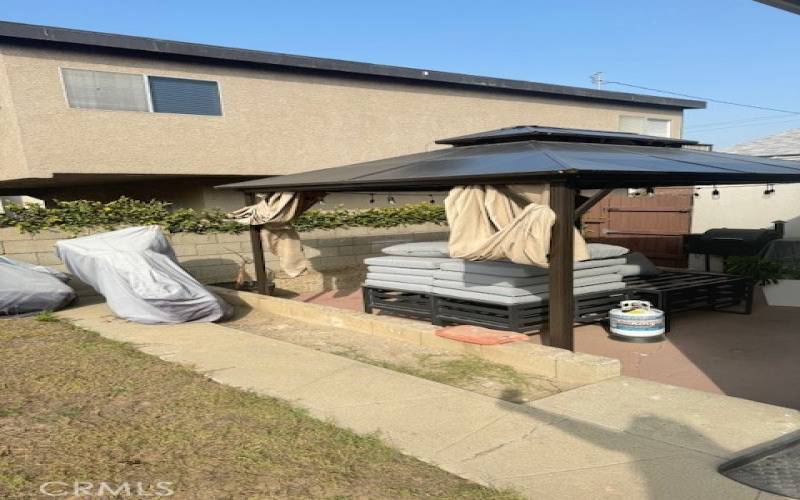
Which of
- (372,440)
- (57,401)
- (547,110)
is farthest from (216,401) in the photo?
(547,110)

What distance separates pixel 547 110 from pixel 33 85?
1395 centimetres

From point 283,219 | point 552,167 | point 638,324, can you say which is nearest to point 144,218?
point 283,219

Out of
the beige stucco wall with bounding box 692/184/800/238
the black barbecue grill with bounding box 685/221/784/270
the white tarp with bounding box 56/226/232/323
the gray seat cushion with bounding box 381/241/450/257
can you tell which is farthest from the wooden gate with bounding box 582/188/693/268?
the white tarp with bounding box 56/226/232/323

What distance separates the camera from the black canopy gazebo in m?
4.64

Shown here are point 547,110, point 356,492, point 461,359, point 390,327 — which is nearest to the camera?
point 356,492

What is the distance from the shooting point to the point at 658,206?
492 inches

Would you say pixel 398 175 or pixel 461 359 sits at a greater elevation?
pixel 398 175

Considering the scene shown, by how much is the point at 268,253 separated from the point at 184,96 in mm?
4235

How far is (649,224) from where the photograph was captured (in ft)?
41.6

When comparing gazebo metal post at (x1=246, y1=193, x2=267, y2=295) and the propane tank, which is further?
gazebo metal post at (x1=246, y1=193, x2=267, y2=295)

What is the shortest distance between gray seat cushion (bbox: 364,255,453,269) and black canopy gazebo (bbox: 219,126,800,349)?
48.2 inches

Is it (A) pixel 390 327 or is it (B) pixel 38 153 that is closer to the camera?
(A) pixel 390 327

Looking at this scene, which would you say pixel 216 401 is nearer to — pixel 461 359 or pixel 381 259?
pixel 461 359

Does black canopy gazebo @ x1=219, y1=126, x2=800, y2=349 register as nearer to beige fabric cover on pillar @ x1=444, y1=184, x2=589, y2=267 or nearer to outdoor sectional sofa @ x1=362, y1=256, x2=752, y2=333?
beige fabric cover on pillar @ x1=444, y1=184, x2=589, y2=267
